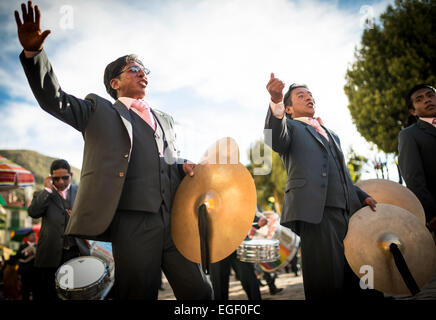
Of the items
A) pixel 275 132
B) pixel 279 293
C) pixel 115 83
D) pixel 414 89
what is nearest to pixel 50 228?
pixel 115 83

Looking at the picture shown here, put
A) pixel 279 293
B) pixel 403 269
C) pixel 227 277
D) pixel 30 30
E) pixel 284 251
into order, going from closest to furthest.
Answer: pixel 30 30 < pixel 403 269 < pixel 227 277 < pixel 284 251 < pixel 279 293

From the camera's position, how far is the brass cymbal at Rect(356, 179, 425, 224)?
306cm

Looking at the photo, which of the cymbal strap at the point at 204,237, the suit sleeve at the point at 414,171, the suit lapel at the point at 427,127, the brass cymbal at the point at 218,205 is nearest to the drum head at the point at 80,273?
the brass cymbal at the point at 218,205

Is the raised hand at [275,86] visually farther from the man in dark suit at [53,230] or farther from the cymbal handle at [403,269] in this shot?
the man in dark suit at [53,230]

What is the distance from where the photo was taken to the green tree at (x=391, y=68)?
38.7 ft

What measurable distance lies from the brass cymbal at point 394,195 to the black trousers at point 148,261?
218 cm

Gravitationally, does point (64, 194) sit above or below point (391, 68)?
below

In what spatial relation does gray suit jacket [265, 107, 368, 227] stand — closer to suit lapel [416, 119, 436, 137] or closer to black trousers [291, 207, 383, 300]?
black trousers [291, 207, 383, 300]

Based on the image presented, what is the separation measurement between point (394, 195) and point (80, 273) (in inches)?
155

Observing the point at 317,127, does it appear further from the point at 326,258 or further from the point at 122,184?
the point at 122,184

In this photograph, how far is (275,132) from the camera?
2.58m

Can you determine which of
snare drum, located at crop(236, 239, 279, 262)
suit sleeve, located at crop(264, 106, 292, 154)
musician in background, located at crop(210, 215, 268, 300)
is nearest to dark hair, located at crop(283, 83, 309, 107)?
suit sleeve, located at crop(264, 106, 292, 154)

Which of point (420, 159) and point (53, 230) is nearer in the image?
point (420, 159)
